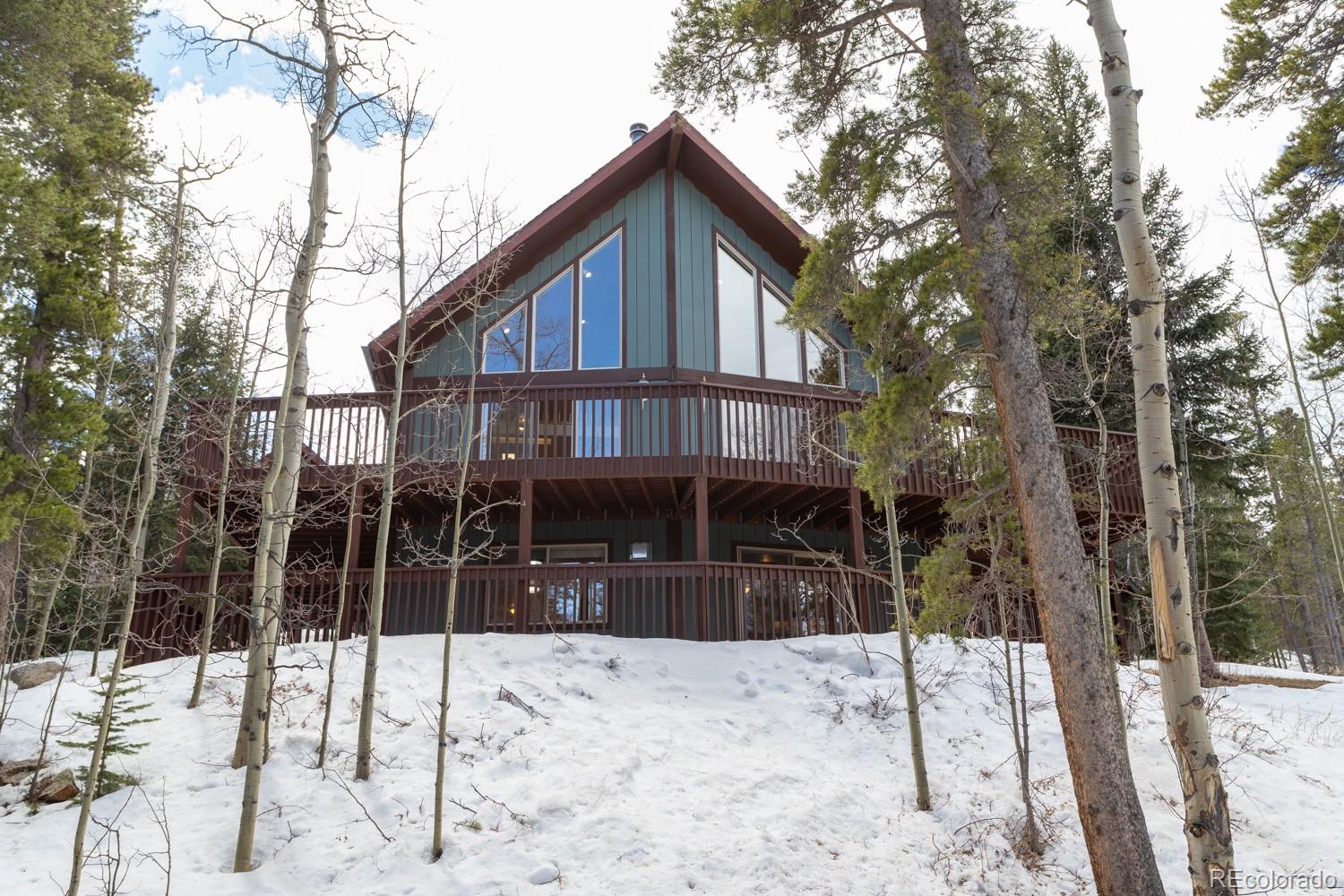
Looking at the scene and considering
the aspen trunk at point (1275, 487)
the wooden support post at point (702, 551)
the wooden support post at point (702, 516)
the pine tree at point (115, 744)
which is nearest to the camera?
the pine tree at point (115, 744)

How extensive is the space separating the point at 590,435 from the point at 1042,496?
6.46 metres

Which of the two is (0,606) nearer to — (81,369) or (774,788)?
(81,369)

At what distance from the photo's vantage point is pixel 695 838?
5438mm

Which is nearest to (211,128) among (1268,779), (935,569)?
(935,569)

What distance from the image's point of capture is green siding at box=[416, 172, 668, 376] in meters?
12.7

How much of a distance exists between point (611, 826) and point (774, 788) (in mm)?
1451

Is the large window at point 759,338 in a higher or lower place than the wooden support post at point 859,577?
higher

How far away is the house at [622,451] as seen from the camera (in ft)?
31.9

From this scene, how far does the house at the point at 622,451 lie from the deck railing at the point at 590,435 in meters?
0.03

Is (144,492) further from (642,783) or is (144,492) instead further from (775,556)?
(775,556)

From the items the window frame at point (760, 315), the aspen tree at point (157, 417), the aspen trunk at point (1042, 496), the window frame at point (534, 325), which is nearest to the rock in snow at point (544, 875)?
the aspen tree at point (157, 417)

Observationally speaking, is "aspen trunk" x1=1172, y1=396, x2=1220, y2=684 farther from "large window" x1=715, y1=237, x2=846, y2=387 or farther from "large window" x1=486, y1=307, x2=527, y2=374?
"large window" x1=486, y1=307, x2=527, y2=374

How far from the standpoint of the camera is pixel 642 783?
20.2ft

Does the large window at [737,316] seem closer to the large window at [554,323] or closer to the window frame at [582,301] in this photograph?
the window frame at [582,301]
